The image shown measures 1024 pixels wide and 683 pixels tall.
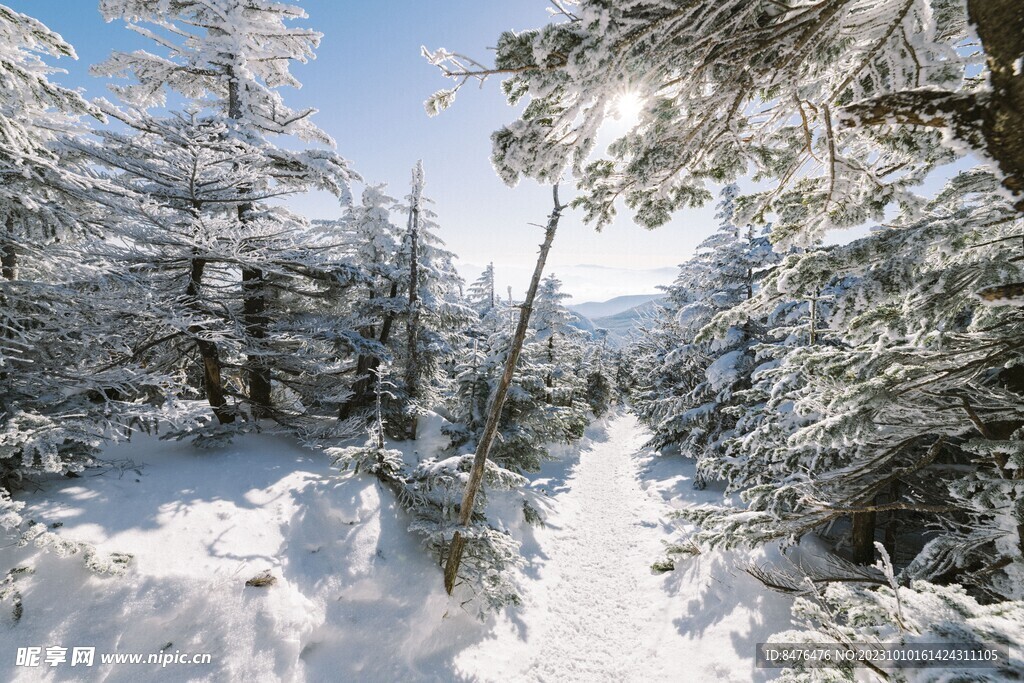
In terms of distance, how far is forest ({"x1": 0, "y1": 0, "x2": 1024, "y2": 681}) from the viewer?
311 cm

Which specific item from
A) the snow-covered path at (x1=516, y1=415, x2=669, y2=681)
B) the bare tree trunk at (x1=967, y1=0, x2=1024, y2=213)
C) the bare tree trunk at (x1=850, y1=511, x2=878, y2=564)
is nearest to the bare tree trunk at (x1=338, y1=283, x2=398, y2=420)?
the snow-covered path at (x1=516, y1=415, x2=669, y2=681)

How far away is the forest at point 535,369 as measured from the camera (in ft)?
10.2

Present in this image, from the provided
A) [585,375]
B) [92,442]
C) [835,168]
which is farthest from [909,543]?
[585,375]

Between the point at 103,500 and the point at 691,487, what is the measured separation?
17018 millimetres

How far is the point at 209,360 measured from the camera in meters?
10.6

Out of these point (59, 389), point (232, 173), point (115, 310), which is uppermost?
point (232, 173)

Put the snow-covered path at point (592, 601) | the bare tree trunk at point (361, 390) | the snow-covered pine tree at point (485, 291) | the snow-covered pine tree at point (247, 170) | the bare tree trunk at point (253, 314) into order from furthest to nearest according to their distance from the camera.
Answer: the snow-covered pine tree at point (485, 291)
the bare tree trunk at point (361, 390)
the bare tree trunk at point (253, 314)
the snow-covered pine tree at point (247, 170)
the snow-covered path at point (592, 601)

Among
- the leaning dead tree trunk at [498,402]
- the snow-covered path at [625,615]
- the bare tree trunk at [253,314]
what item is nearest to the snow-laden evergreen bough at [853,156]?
the leaning dead tree trunk at [498,402]

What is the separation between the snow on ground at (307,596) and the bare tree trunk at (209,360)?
113 centimetres

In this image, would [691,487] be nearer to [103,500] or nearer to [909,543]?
[909,543]

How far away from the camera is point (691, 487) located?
1511cm

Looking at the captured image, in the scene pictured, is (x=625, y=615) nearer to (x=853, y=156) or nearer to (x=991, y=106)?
(x=853, y=156)

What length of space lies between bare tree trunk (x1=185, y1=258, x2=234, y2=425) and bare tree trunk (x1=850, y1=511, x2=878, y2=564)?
1527 cm

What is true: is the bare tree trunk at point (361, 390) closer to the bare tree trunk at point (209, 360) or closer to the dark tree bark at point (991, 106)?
the bare tree trunk at point (209, 360)
